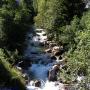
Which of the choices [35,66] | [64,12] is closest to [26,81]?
[35,66]

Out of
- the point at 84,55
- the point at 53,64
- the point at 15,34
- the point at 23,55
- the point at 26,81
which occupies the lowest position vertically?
the point at 84,55

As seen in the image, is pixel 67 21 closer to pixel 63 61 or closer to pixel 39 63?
pixel 39 63

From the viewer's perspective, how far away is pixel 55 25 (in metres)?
49.8

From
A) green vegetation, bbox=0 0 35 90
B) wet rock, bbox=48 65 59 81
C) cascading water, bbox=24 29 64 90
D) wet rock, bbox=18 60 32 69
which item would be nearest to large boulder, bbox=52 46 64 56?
cascading water, bbox=24 29 64 90

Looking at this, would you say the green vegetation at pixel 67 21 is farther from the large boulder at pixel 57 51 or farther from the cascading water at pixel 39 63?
the cascading water at pixel 39 63

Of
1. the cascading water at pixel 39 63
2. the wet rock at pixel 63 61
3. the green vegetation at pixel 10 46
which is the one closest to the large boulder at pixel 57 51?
the cascading water at pixel 39 63

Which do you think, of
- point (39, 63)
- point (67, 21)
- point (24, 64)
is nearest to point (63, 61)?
point (39, 63)

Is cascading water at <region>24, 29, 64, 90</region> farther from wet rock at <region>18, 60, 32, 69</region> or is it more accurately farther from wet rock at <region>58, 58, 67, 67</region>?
wet rock at <region>58, 58, 67, 67</region>

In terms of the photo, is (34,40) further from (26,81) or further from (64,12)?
(26,81)

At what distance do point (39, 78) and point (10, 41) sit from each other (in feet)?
38.5

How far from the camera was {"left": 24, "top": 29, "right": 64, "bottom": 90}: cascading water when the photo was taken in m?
35.9

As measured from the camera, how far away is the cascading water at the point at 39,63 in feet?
118

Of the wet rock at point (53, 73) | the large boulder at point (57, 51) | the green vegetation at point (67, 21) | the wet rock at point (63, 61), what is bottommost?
the wet rock at point (53, 73)

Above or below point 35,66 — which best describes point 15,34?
above
